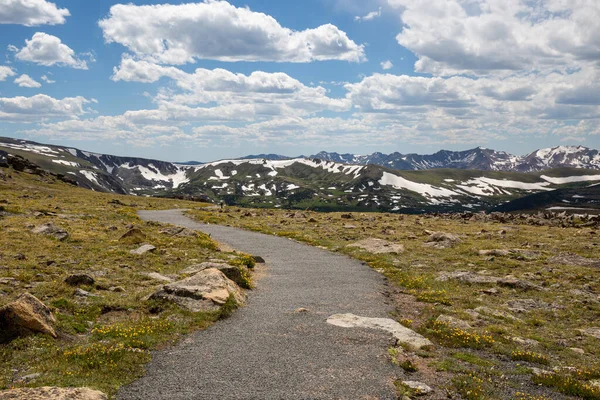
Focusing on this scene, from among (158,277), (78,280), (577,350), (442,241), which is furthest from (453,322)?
(442,241)

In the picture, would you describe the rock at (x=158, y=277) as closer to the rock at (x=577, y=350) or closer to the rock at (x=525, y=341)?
the rock at (x=525, y=341)

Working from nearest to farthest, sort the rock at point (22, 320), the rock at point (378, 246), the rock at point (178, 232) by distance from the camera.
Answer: the rock at point (22, 320)
the rock at point (378, 246)
the rock at point (178, 232)

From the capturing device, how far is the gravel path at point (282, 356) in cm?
1229

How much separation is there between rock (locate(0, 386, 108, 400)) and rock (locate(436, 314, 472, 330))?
15970 mm

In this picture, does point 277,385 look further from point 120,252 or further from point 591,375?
point 120,252

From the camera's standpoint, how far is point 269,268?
3344 cm

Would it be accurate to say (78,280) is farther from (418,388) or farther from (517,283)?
(517,283)

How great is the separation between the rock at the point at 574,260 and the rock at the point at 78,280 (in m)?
38.5

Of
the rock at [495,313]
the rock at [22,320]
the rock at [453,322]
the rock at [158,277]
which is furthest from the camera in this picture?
the rock at [158,277]

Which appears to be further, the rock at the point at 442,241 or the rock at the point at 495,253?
the rock at the point at 442,241

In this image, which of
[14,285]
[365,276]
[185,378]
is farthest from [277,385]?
[365,276]

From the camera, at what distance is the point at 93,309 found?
18.5m

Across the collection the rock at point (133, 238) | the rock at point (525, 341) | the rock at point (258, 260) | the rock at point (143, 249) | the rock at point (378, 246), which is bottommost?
the rock at point (258, 260)

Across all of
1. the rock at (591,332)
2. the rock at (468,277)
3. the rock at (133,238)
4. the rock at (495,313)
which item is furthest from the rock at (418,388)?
the rock at (133,238)
